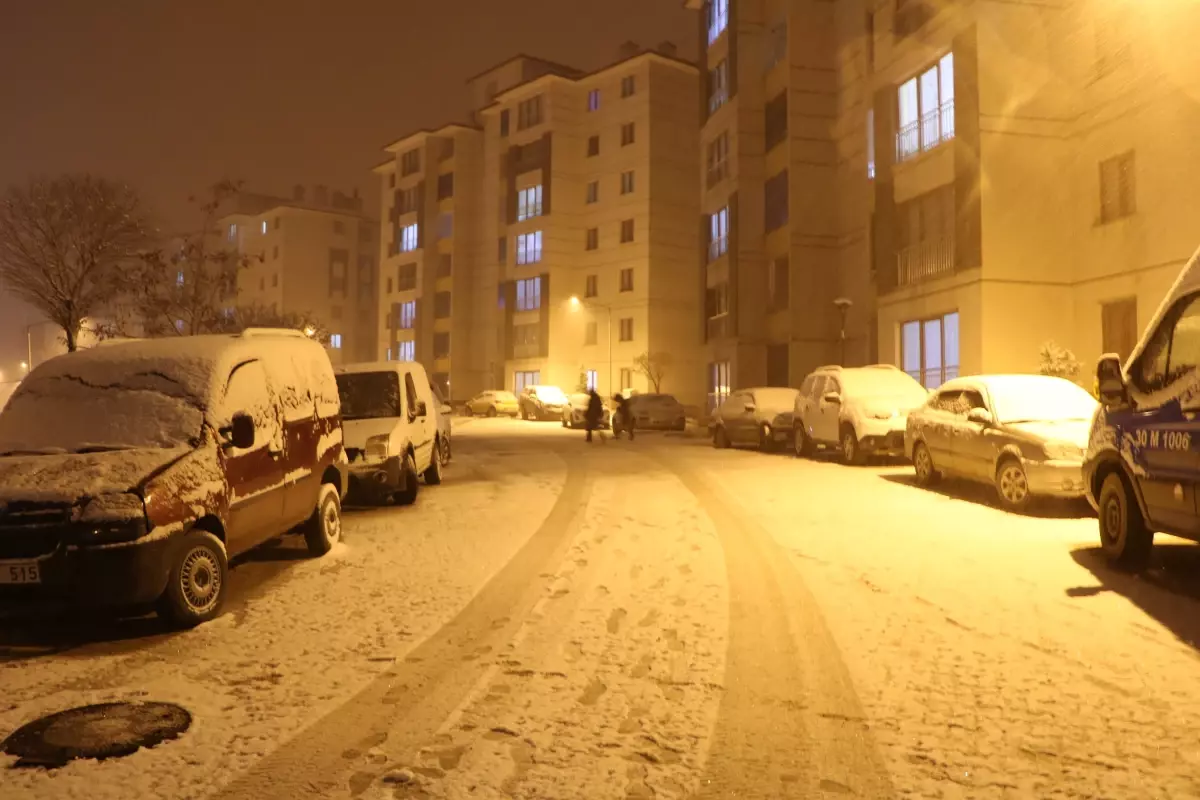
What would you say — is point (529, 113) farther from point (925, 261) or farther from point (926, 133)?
point (925, 261)

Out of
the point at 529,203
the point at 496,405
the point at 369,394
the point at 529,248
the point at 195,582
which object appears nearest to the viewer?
the point at 195,582

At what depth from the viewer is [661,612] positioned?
6469 mm

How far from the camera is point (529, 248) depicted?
5762 cm

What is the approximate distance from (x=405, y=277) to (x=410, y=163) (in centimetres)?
867

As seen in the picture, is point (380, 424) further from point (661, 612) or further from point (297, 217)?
point (297, 217)

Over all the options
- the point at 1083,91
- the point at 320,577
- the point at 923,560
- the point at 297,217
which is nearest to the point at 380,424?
the point at 320,577

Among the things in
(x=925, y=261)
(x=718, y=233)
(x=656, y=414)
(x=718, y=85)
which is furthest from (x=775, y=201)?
(x=925, y=261)

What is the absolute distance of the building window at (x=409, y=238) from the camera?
221 ft

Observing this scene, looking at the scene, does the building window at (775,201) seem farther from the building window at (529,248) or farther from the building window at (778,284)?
the building window at (529,248)

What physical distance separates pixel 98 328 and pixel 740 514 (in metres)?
20.6

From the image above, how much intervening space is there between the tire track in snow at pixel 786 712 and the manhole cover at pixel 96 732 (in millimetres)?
2630

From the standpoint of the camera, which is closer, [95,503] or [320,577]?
[95,503]

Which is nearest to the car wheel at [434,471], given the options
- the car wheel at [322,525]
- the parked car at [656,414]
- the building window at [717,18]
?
the car wheel at [322,525]

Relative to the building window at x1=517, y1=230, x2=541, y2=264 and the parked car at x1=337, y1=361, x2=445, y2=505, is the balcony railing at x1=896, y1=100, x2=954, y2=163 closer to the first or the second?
the parked car at x1=337, y1=361, x2=445, y2=505
